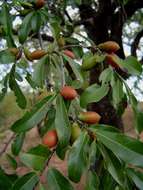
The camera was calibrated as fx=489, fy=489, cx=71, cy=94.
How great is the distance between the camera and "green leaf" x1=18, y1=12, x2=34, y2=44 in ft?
5.94

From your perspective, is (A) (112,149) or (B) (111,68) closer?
(A) (112,149)

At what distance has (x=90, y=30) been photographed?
233 inches

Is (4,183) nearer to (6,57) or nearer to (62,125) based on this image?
(6,57)

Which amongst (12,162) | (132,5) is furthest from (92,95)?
(132,5)

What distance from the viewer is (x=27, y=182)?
115 centimetres

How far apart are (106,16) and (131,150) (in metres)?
4.64

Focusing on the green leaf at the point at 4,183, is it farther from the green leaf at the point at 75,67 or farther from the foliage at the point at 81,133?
the green leaf at the point at 75,67

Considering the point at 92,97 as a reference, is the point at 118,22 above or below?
→ below

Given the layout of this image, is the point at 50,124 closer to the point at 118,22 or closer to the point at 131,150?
the point at 131,150

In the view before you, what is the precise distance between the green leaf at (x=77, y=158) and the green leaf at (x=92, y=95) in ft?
0.49

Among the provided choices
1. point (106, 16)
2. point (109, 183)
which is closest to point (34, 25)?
point (109, 183)

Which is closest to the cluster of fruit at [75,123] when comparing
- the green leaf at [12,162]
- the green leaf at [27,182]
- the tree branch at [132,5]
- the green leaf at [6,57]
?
the green leaf at [27,182]

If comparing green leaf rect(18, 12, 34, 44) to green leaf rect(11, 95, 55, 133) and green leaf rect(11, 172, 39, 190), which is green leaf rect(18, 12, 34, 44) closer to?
green leaf rect(11, 95, 55, 133)

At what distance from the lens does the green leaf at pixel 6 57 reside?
1541 millimetres
